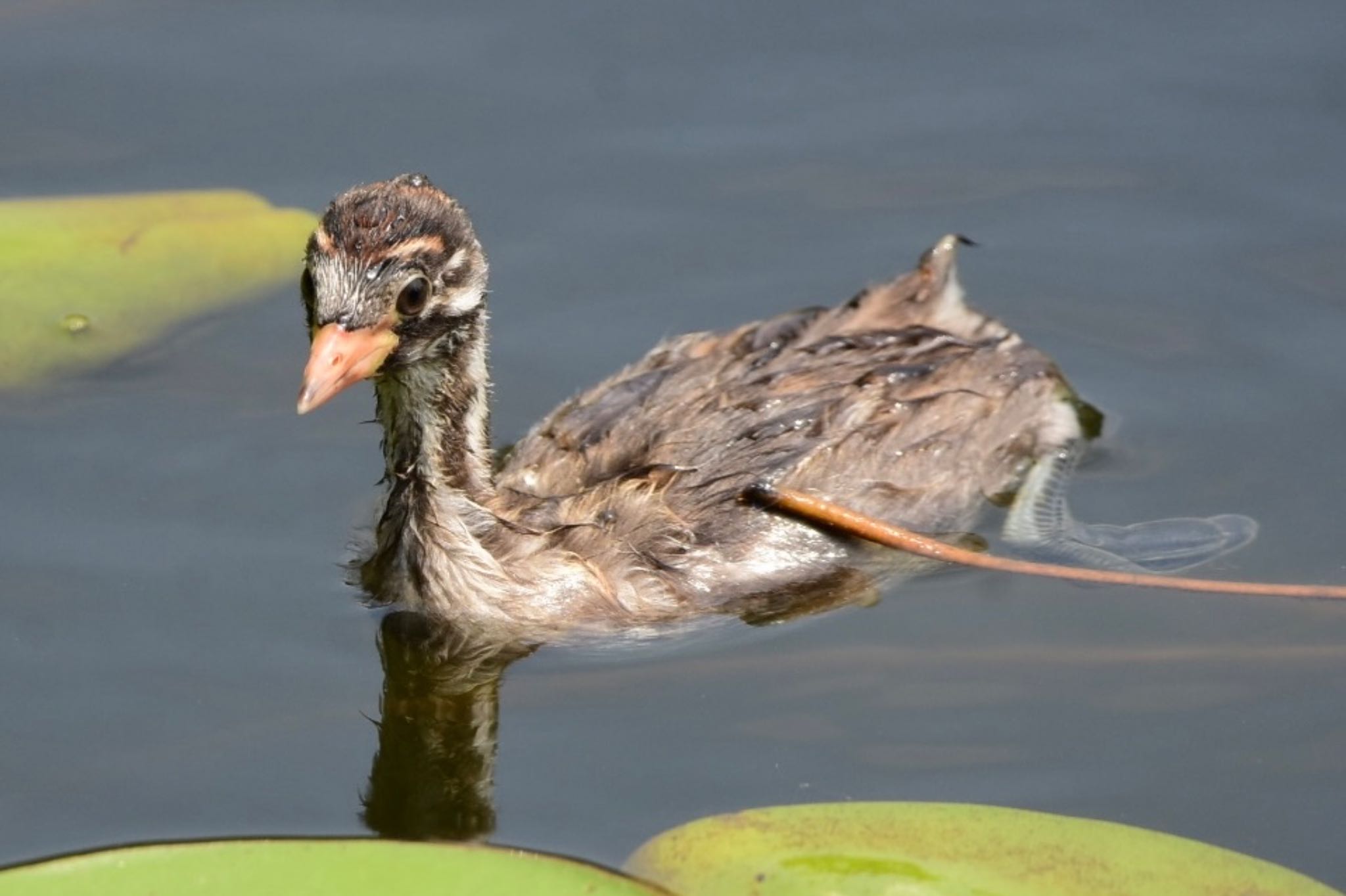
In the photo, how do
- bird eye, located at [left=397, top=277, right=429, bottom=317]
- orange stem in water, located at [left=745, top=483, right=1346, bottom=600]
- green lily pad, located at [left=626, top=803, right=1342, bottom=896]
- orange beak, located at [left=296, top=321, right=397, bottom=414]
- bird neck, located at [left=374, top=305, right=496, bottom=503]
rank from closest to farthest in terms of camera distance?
green lily pad, located at [left=626, top=803, right=1342, bottom=896]
orange beak, located at [left=296, top=321, right=397, bottom=414]
bird eye, located at [left=397, top=277, right=429, bottom=317]
bird neck, located at [left=374, top=305, right=496, bottom=503]
orange stem in water, located at [left=745, top=483, right=1346, bottom=600]

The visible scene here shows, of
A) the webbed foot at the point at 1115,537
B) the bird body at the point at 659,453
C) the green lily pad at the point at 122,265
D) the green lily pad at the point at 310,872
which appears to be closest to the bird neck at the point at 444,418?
the bird body at the point at 659,453

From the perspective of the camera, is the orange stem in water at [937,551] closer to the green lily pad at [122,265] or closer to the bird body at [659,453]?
the bird body at [659,453]

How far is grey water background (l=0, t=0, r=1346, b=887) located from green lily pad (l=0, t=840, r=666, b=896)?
1.02 metres

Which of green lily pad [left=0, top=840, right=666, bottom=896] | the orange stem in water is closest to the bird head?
the orange stem in water

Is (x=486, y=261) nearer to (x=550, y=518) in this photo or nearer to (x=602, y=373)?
(x=550, y=518)

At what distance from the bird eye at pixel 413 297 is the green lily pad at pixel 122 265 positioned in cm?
212

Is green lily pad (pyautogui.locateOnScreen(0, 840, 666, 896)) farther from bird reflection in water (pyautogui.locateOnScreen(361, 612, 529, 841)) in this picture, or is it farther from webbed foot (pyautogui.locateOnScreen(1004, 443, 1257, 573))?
webbed foot (pyautogui.locateOnScreen(1004, 443, 1257, 573))

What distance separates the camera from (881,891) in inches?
262

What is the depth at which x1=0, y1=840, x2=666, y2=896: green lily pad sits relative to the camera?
6410 mm

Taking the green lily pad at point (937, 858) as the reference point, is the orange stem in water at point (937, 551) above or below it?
above

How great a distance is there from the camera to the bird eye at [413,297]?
7.97m

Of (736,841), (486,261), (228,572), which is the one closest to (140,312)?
(228,572)

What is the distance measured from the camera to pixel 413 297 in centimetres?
803

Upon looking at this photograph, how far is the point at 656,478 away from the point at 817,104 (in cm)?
330
